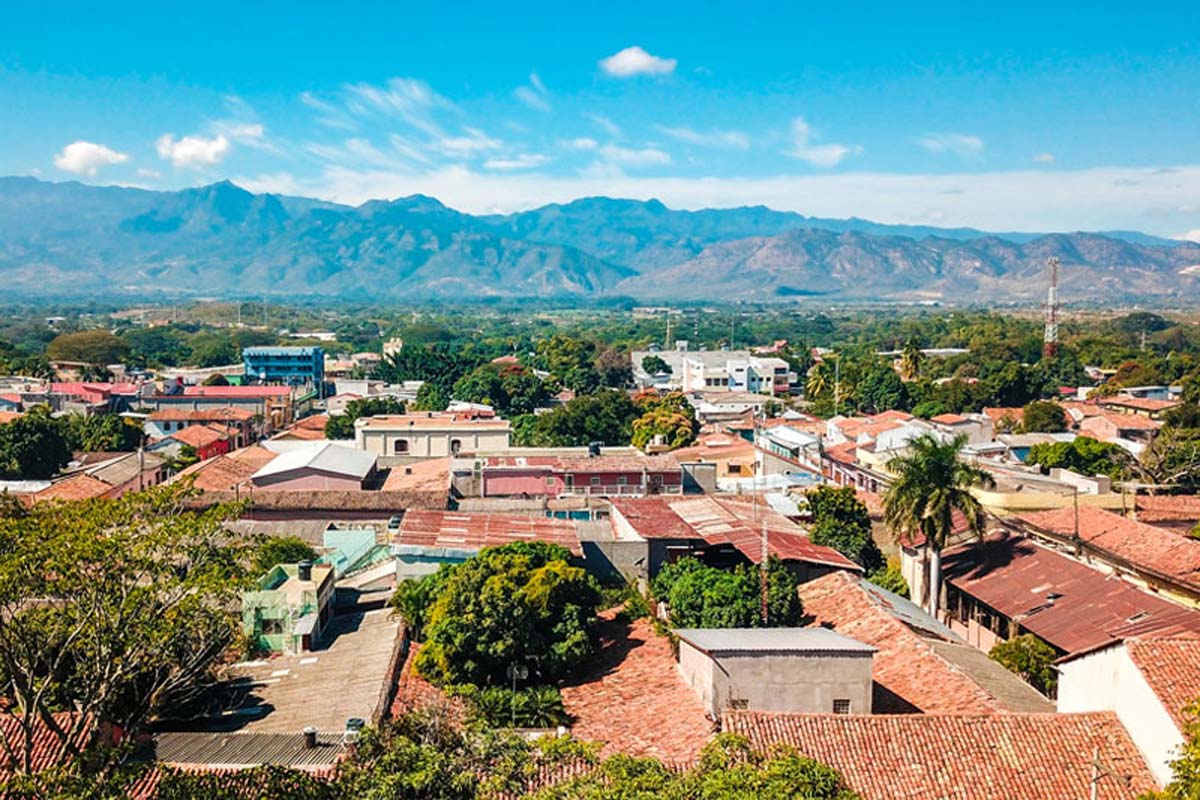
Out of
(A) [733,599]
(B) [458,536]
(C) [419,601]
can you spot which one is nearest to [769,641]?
(A) [733,599]

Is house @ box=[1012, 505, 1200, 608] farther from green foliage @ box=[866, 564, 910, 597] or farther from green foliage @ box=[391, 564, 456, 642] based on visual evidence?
green foliage @ box=[391, 564, 456, 642]

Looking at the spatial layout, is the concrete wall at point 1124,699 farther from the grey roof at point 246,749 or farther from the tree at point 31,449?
the tree at point 31,449

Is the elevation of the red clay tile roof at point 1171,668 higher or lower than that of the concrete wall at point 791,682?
higher

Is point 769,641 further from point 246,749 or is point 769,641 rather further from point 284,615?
point 284,615

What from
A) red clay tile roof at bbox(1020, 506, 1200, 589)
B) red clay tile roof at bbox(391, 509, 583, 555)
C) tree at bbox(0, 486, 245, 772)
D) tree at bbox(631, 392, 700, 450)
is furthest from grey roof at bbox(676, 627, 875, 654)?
A: tree at bbox(631, 392, 700, 450)

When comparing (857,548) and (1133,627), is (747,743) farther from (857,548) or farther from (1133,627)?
(857,548)

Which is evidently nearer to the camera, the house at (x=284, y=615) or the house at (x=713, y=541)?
the house at (x=284, y=615)

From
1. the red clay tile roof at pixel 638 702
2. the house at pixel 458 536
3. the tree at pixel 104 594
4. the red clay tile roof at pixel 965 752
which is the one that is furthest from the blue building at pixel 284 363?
the red clay tile roof at pixel 965 752
